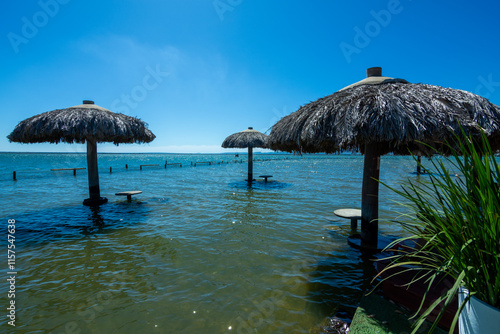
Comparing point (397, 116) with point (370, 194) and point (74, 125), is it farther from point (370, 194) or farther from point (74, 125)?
point (74, 125)

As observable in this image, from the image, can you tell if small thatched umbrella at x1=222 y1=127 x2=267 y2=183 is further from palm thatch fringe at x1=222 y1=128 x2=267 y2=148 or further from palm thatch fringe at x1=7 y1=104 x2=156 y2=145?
palm thatch fringe at x1=7 y1=104 x2=156 y2=145

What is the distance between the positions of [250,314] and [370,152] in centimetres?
348

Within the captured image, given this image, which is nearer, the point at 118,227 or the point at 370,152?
the point at 370,152

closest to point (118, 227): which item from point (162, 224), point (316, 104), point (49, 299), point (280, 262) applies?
point (162, 224)

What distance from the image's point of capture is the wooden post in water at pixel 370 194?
14.5ft

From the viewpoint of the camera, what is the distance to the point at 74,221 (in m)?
6.96

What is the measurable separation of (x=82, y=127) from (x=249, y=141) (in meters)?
9.48

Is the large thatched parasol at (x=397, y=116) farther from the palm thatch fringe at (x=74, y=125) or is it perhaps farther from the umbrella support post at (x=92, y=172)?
the umbrella support post at (x=92, y=172)

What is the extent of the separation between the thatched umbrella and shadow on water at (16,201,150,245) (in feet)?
3.30

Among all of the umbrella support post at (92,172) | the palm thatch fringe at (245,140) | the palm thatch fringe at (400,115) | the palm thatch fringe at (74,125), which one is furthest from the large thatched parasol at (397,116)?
the palm thatch fringe at (245,140)

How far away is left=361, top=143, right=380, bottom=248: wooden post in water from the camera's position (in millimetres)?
4422

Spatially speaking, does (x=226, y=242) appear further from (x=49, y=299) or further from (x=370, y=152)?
(x=370, y=152)

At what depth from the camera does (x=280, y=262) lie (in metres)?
4.44

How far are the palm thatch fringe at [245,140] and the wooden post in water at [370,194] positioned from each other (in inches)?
418
